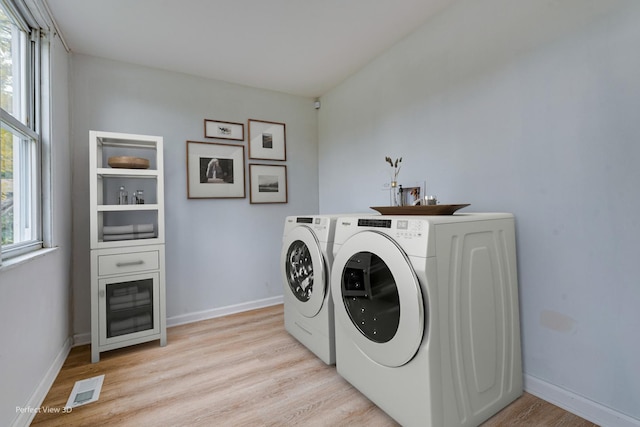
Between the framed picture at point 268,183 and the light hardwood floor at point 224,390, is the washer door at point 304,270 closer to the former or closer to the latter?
the light hardwood floor at point 224,390

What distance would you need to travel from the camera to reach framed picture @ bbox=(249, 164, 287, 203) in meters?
3.06

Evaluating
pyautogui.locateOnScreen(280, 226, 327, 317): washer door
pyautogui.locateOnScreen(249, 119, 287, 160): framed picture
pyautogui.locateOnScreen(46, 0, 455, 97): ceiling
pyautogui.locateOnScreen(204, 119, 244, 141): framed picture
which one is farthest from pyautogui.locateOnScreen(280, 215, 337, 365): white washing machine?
pyautogui.locateOnScreen(46, 0, 455, 97): ceiling

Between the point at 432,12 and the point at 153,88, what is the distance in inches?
95.2

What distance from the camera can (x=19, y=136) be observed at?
5.25 ft

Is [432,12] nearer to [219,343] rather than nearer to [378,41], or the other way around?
[378,41]

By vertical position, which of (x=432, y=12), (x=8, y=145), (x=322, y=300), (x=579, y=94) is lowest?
(x=322, y=300)

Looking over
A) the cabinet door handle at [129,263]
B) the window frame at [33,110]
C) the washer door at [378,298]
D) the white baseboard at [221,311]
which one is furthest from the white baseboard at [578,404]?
the window frame at [33,110]

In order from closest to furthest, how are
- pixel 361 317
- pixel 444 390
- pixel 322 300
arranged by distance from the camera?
pixel 444 390 < pixel 361 317 < pixel 322 300

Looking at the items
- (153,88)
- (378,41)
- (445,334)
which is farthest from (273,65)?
(445,334)

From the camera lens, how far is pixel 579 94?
1.35 meters

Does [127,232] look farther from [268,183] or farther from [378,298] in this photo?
[378,298]

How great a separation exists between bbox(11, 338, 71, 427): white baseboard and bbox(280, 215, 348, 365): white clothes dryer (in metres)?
1.50

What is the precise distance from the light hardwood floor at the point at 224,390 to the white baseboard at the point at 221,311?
0.35 meters

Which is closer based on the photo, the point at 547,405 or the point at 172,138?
the point at 547,405
